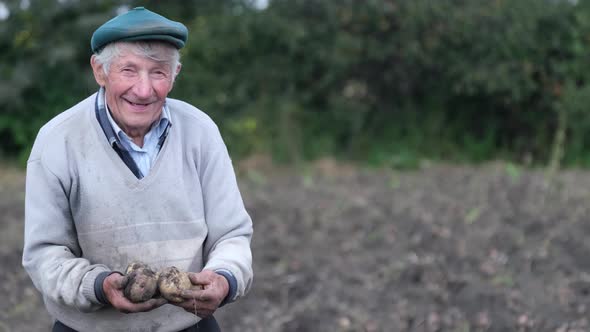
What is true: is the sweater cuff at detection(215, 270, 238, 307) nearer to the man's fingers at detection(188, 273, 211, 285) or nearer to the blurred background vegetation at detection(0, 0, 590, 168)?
the man's fingers at detection(188, 273, 211, 285)

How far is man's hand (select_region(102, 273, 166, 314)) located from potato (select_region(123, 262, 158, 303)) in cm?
1

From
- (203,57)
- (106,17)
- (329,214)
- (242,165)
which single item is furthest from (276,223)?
(106,17)

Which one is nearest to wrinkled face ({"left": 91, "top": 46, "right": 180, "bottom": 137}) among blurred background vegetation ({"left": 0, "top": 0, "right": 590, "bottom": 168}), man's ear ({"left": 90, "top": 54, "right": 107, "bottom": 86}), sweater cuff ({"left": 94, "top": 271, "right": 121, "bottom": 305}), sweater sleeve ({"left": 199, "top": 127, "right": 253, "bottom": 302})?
man's ear ({"left": 90, "top": 54, "right": 107, "bottom": 86})

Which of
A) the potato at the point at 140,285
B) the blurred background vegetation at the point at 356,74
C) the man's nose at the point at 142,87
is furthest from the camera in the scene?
the blurred background vegetation at the point at 356,74

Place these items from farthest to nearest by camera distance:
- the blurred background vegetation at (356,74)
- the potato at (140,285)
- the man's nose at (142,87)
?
1. the blurred background vegetation at (356,74)
2. the man's nose at (142,87)
3. the potato at (140,285)

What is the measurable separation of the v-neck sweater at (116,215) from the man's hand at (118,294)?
5 cm

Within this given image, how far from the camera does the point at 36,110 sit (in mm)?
10586

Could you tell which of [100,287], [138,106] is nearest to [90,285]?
[100,287]

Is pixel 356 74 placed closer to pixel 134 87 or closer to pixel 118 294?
pixel 134 87

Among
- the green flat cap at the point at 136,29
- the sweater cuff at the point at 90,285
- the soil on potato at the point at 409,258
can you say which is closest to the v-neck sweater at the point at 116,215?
the sweater cuff at the point at 90,285

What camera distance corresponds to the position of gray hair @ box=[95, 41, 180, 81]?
2.23 meters

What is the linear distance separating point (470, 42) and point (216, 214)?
8.05 meters

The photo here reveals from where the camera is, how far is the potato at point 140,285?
2104 millimetres

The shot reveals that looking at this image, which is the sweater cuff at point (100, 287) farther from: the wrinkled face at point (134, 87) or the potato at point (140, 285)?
the wrinkled face at point (134, 87)
